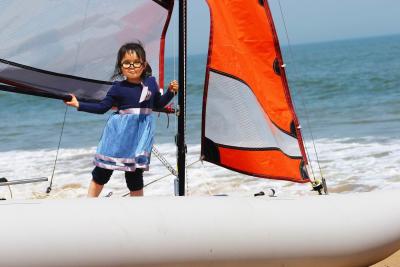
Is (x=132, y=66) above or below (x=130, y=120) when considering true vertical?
above

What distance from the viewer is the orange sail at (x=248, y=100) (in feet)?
15.2

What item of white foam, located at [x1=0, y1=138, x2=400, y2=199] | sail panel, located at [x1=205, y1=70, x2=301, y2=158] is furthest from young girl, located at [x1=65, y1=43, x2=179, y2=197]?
white foam, located at [x1=0, y1=138, x2=400, y2=199]

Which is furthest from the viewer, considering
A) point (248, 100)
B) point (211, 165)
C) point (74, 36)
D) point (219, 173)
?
point (211, 165)

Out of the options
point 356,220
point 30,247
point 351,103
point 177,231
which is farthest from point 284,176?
point 351,103

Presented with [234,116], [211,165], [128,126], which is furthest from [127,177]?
[211,165]

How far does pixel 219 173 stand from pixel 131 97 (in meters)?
3.74

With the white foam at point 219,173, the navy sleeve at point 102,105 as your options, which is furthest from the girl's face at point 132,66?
the white foam at point 219,173

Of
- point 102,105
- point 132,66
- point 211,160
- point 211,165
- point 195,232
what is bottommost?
point 195,232

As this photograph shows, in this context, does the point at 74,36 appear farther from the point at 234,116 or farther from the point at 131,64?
the point at 234,116

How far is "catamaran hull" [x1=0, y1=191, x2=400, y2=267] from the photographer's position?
11.8 feet

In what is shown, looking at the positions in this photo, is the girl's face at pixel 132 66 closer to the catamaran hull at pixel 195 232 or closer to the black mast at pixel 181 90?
the black mast at pixel 181 90

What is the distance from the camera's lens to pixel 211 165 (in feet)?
28.6

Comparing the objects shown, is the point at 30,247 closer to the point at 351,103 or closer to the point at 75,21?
the point at 75,21

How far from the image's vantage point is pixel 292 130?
16.0ft
